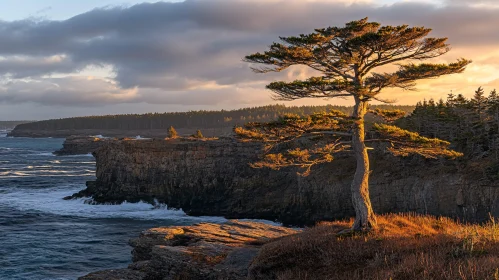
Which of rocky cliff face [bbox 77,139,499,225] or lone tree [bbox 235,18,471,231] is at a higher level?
lone tree [bbox 235,18,471,231]

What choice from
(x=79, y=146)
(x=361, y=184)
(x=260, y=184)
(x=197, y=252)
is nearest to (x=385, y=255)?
(x=361, y=184)

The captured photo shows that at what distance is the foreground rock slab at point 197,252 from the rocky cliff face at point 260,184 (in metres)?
17.8

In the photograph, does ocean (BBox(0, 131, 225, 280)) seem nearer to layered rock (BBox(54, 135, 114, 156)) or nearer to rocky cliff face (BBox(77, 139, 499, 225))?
rocky cliff face (BBox(77, 139, 499, 225))

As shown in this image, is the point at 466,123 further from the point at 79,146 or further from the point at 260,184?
the point at 79,146

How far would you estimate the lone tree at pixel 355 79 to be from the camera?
64.5 feet

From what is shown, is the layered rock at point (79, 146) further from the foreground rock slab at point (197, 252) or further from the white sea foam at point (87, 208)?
the foreground rock slab at point (197, 252)

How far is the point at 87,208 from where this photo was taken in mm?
52688

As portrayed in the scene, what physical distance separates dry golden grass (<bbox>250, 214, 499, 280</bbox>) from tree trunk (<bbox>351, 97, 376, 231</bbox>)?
79 centimetres

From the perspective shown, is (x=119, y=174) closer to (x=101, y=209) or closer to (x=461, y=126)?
(x=101, y=209)

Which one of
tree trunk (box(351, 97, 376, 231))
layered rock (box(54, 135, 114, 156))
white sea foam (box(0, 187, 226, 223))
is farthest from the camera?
layered rock (box(54, 135, 114, 156))

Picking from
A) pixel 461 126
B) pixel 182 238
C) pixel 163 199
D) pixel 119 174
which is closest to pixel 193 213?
pixel 163 199

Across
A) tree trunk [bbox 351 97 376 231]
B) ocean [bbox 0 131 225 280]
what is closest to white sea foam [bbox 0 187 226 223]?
A: ocean [bbox 0 131 225 280]

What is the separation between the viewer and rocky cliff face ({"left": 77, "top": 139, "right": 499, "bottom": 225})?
37.3 m

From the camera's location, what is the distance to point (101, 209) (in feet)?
172
